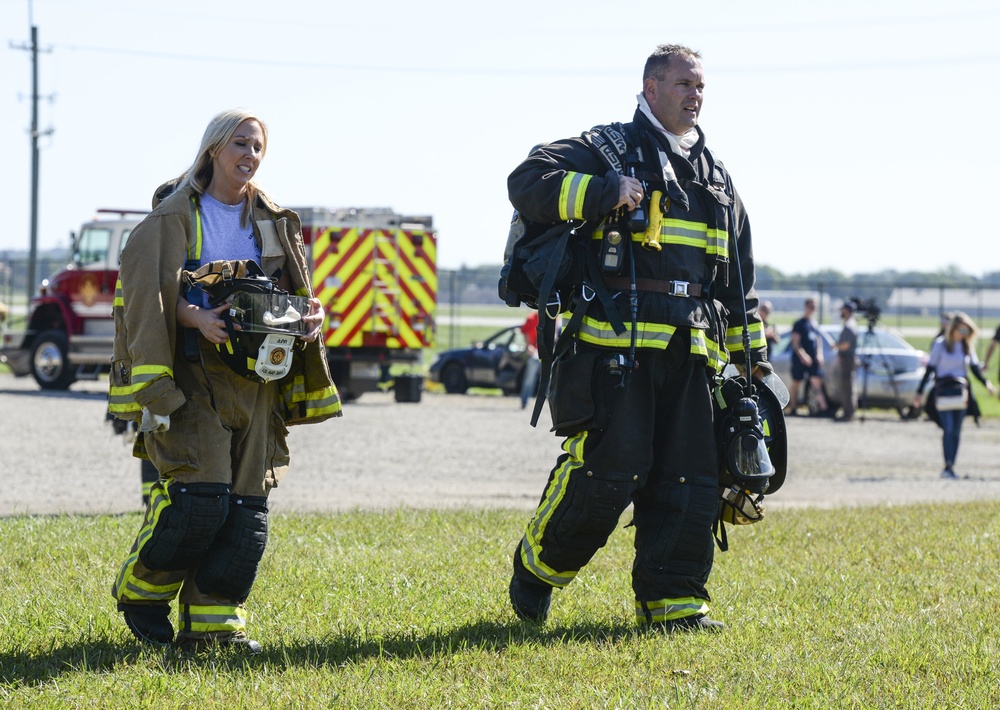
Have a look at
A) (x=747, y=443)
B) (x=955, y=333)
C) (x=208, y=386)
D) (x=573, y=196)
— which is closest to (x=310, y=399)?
(x=208, y=386)

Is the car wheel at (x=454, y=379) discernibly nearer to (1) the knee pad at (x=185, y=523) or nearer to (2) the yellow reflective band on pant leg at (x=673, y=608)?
(2) the yellow reflective band on pant leg at (x=673, y=608)

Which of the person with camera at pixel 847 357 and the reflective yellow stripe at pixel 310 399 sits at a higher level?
the reflective yellow stripe at pixel 310 399

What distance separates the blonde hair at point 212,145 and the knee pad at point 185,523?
100 cm

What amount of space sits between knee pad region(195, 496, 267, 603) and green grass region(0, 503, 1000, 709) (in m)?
0.26

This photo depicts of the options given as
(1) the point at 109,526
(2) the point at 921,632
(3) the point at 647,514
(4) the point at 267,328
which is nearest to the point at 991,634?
(2) the point at 921,632

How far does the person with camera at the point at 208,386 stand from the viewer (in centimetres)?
477

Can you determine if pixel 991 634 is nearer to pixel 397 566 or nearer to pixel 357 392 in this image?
pixel 397 566

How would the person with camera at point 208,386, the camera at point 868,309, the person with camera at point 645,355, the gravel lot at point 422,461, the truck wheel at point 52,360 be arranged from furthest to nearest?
the truck wheel at point 52,360 < the camera at point 868,309 < the gravel lot at point 422,461 < the person with camera at point 645,355 < the person with camera at point 208,386

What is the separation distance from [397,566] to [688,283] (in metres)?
2.14

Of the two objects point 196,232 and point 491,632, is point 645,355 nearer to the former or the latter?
point 491,632

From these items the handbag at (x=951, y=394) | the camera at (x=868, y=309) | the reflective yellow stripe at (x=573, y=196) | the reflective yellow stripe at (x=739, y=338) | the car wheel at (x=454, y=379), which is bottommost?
the car wheel at (x=454, y=379)

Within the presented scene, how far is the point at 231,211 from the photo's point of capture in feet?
16.7

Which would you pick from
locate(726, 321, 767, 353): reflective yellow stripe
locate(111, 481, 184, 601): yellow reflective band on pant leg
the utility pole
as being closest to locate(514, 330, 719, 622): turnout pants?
locate(726, 321, 767, 353): reflective yellow stripe

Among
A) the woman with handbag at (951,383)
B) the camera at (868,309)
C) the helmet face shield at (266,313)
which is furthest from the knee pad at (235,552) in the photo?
the camera at (868,309)
